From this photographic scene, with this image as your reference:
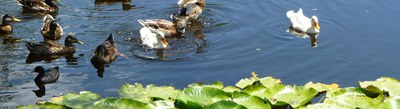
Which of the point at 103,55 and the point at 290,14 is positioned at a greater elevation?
the point at 290,14

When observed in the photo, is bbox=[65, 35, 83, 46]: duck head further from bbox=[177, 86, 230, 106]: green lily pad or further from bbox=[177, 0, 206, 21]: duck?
bbox=[177, 86, 230, 106]: green lily pad

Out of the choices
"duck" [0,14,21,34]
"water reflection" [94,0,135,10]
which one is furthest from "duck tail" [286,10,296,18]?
"duck" [0,14,21,34]

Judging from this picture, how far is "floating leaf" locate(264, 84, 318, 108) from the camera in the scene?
768 centimetres

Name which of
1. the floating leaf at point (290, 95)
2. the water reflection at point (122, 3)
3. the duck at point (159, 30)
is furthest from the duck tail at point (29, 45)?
the floating leaf at point (290, 95)

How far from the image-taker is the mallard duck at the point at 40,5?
13.1 m

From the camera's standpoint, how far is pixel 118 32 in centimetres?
1180

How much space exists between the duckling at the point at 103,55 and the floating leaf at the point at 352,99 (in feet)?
11.5

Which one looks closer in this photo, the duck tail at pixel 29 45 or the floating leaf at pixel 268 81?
the floating leaf at pixel 268 81

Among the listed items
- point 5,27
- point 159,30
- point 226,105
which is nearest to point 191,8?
point 159,30

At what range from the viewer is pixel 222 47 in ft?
36.3

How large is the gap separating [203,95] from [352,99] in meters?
1.67

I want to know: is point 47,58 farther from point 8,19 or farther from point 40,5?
point 40,5

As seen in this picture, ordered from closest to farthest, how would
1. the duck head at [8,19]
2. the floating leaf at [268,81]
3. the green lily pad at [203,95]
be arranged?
the green lily pad at [203,95] → the floating leaf at [268,81] → the duck head at [8,19]

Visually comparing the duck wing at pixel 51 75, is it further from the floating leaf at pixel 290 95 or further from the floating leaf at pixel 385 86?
the floating leaf at pixel 385 86
